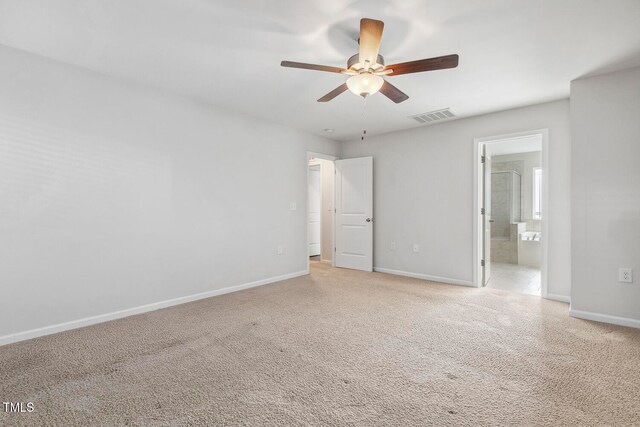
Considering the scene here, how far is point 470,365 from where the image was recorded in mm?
2211

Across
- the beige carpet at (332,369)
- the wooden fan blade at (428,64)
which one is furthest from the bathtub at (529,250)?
the wooden fan blade at (428,64)

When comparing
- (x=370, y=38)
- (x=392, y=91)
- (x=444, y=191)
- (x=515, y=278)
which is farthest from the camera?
(x=515, y=278)

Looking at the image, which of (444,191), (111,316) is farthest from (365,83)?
(111,316)

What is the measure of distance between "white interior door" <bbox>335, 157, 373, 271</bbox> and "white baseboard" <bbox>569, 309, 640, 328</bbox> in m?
2.85

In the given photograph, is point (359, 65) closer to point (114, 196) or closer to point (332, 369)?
point (332, 369)

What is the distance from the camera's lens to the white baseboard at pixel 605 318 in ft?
9.58

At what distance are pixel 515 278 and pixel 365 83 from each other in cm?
443

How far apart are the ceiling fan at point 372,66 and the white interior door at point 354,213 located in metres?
3.01

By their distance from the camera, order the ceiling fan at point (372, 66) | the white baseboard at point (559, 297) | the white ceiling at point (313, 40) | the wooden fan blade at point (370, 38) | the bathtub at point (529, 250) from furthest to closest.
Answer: the bathtub at point (529, 250)
the white baseboard at point (559, 297)
the white ceiling at point (313, 40)
the ceiling fan at point (372, 66)
the wooden fan blade at point (370, 38)

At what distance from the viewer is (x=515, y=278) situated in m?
5.02

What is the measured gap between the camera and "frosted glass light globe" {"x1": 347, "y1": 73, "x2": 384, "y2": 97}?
2.28 m

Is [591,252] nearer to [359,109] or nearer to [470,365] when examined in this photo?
[470,365]

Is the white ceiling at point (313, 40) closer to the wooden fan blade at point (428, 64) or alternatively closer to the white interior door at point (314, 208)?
the wooden fan blade at point (428, 64)

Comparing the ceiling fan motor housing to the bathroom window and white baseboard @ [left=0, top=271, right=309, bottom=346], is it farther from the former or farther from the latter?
the bathroom window
